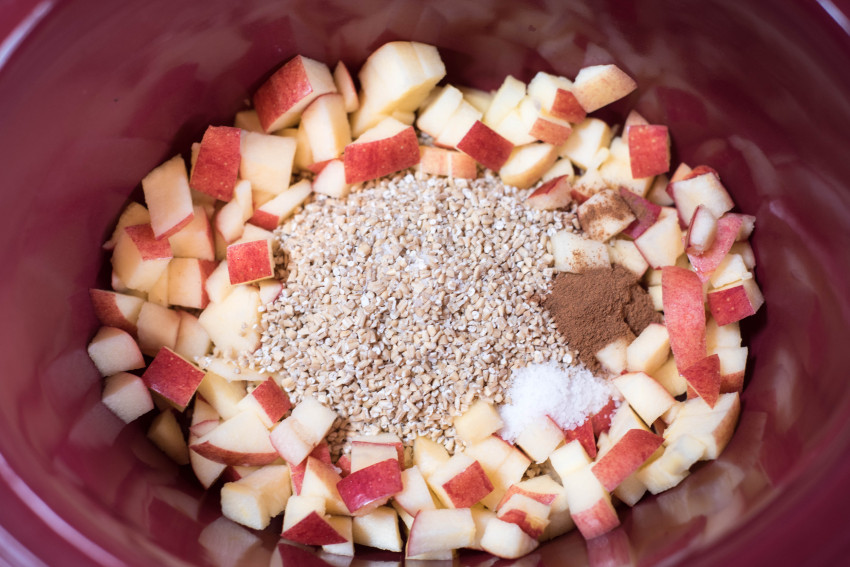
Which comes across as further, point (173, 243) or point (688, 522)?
point (173, 243)

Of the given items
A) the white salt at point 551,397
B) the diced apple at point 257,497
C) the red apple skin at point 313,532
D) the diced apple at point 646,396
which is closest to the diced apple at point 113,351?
the diced apple at point 257,497

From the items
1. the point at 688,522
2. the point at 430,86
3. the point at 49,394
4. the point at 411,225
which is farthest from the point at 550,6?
the point at 49,394

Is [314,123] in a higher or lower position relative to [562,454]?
higher

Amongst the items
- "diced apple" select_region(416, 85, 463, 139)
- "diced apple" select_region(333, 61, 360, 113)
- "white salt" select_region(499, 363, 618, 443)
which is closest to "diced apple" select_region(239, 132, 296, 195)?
"diced apple" select_region(333, 61, 360, 113)

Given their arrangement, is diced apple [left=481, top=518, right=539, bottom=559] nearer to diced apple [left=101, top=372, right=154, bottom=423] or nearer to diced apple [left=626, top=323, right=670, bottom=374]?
diced apple [left=626, top=323, right=670, bottom=374]

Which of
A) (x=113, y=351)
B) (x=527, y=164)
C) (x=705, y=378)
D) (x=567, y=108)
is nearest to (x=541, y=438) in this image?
(x=705, y=378)

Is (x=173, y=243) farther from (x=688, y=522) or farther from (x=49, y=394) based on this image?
(x=688, y=522)
